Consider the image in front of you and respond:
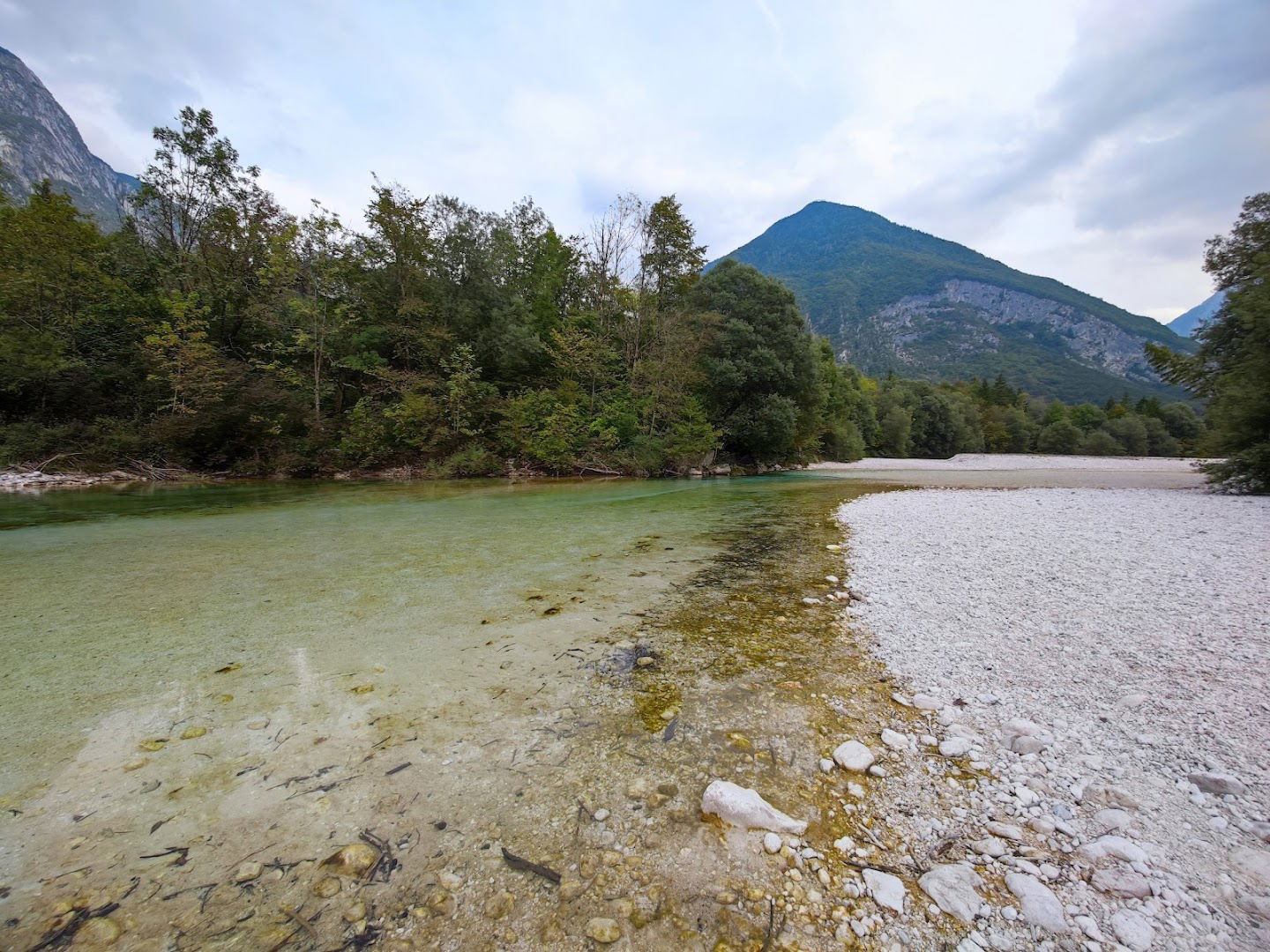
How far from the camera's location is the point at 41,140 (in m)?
91.3

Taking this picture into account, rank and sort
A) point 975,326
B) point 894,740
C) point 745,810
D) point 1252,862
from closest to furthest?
point 1252,862 → point 745,810 → point 894,740 → point 975,326

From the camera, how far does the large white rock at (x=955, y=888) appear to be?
151 centimetres

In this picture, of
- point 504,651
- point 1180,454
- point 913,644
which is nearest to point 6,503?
point 504,651

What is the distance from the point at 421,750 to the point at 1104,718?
3758 millimetres

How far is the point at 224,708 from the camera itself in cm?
281

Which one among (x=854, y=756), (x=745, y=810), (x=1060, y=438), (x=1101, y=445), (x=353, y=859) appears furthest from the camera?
(x=1060, y=438)

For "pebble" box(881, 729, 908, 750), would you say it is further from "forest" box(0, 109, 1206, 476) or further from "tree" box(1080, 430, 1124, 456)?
"tree" box(1080, 430, 1124, 456)

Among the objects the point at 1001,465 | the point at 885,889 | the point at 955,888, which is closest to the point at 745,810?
the point at 885,889

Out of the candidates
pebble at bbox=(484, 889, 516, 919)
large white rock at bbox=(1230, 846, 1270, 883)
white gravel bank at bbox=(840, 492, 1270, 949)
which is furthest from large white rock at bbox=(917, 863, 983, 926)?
pebble at bbox=(484, 889, 516, 919)

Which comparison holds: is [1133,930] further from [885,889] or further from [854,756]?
[854,756]

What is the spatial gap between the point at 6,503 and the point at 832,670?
17.7 m

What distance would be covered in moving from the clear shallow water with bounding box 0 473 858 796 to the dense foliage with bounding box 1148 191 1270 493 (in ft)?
48.9

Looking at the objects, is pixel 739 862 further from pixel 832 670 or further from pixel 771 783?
pixel 832 670

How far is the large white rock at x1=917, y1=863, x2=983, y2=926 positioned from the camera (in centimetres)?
151
